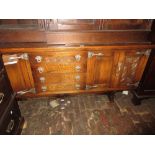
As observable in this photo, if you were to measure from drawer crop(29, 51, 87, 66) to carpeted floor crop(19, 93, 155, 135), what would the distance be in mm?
822

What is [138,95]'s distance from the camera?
2275 mm

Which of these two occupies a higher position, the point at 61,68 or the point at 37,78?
the point at 61,68

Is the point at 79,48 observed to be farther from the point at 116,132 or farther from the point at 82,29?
the point at 116,132

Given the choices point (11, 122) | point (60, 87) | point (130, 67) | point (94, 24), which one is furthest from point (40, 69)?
point (130, 67)

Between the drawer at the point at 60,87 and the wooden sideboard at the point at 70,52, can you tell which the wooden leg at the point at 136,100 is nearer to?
the wooden sideboard at the point at 70,52

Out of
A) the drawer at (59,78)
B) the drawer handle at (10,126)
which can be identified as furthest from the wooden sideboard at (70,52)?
the drawer handle at (10,126)

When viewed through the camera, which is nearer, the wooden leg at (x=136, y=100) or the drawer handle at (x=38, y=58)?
the drawer handle at (x=38, y=58)

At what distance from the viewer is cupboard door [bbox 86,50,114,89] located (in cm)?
190

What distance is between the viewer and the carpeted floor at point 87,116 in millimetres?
1967

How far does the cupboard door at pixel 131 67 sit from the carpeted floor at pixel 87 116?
0.43 meters

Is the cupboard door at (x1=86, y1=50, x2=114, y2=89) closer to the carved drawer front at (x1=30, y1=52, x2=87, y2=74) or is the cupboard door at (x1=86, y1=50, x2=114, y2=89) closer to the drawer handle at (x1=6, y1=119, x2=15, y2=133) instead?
the carved drawer front at (x1=30, y1=52, x2=87, y2=74)

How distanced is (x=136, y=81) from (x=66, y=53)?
123cm
